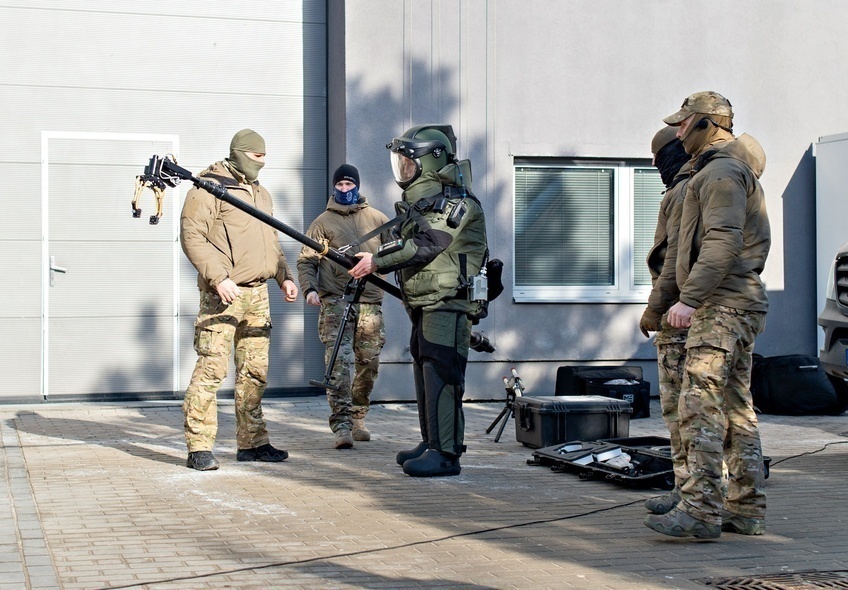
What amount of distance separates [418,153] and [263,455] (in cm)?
239

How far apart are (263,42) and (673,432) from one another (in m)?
7.49

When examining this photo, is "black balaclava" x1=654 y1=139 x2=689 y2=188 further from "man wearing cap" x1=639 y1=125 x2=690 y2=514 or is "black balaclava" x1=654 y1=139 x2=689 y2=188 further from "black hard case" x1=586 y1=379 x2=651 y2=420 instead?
"black hard case" x1=586 y1=379 x2=651 y2=420

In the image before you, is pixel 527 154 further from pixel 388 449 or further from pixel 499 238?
pixel 388 449

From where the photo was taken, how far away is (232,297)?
24.8ft

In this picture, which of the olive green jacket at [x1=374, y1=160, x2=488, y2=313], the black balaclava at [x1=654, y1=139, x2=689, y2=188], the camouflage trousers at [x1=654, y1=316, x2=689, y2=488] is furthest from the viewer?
the olive green jacket at [x1=374, y1=160, x2=488, y2=313]

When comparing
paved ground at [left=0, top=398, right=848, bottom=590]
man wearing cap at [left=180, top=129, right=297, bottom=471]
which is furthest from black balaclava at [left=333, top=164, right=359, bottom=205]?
paved ground at [left=0, top=398, right=848, bottom=590]

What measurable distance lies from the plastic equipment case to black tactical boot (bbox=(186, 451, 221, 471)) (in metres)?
2.41

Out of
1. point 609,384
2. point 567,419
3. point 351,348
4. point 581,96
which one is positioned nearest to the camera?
point 567,419

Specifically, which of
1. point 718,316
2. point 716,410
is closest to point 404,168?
point 718,316

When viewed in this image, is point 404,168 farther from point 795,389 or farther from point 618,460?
point 795,389

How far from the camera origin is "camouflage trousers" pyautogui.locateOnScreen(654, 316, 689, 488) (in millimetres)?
6172

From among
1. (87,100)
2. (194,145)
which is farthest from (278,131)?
(87,100)

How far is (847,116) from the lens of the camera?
13.0 meters

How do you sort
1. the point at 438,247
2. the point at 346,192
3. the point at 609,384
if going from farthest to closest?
1. the point at 609,384
2. the point at 346,192
3. the point at 438,247
